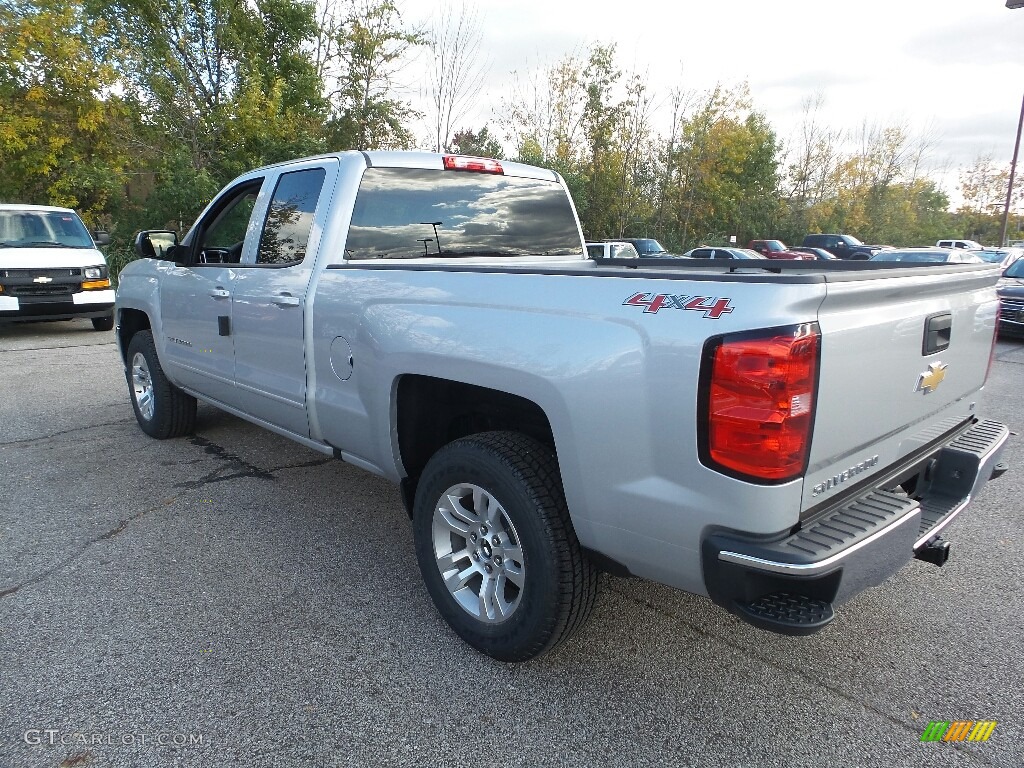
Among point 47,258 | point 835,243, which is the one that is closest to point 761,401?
point 47,258

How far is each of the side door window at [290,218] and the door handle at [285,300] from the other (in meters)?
0.19

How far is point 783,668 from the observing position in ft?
8.66

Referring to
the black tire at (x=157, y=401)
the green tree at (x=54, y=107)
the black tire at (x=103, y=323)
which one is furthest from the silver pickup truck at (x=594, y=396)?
the green tree at (x=54, y=107)

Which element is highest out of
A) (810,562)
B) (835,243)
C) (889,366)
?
(889,366)

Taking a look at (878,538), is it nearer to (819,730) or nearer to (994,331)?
(819,730)

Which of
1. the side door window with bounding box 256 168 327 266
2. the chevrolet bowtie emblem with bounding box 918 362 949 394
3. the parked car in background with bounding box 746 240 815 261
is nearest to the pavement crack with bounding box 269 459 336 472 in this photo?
the side door window with bounding box 256 168 327 266

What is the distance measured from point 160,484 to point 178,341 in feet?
3.32

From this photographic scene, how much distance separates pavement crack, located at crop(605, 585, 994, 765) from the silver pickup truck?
57 centimetres

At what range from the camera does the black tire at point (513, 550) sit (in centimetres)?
237

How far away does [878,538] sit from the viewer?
2.02 meters

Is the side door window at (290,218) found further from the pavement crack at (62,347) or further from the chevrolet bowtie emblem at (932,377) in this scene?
the pavement crack at (62,347)

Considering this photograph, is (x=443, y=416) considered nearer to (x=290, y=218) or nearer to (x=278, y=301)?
(x=278, y=301)

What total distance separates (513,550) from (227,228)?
331 centimetres

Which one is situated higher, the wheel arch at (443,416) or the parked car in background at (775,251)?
the wheel arch at (443,416)
